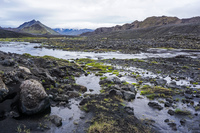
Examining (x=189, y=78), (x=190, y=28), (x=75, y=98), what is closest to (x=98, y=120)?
(x=75, y=98)

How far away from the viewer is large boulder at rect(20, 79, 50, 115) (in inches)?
569

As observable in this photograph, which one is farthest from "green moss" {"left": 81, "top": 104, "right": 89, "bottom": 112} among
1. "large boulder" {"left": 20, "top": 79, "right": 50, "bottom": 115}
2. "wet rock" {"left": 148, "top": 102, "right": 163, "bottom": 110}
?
"wet rock" {"left": 148, "top": 102, "right": 163, "bottom": 110}

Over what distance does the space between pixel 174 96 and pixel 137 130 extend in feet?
33.7

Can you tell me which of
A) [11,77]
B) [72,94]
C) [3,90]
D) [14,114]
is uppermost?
[11,77]

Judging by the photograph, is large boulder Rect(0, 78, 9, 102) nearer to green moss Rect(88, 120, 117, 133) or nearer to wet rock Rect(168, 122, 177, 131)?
green moss Rect(88, 120, 117, 133)

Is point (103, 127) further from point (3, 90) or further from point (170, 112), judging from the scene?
point (3, 90)

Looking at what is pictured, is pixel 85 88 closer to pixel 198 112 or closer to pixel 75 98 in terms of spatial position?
pixel 75 98

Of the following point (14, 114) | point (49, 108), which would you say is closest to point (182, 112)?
point (49, 108)

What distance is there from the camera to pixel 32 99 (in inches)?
582

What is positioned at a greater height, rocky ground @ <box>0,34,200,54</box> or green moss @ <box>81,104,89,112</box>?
rocky ground @ <box>0,34,200,54</box>

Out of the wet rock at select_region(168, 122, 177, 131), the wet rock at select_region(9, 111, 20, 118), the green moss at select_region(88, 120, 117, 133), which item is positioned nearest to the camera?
the green moss at select_region(88, 120, 117, 133)

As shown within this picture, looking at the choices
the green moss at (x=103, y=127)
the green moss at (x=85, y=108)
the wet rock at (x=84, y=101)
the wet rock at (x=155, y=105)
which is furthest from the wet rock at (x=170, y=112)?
the wet rock at (x=84, y=101)

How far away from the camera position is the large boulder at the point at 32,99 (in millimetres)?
14444

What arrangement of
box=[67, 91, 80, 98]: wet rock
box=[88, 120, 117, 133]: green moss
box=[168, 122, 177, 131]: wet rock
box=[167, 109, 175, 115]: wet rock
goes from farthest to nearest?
box=[67, 91, 80, 98]: wet rock, box=[167, 109, 175, 115]: wet rock, box=[168, 122, 177, 131]: wet rock, box=[88, 120, 117, 133]: green moss
